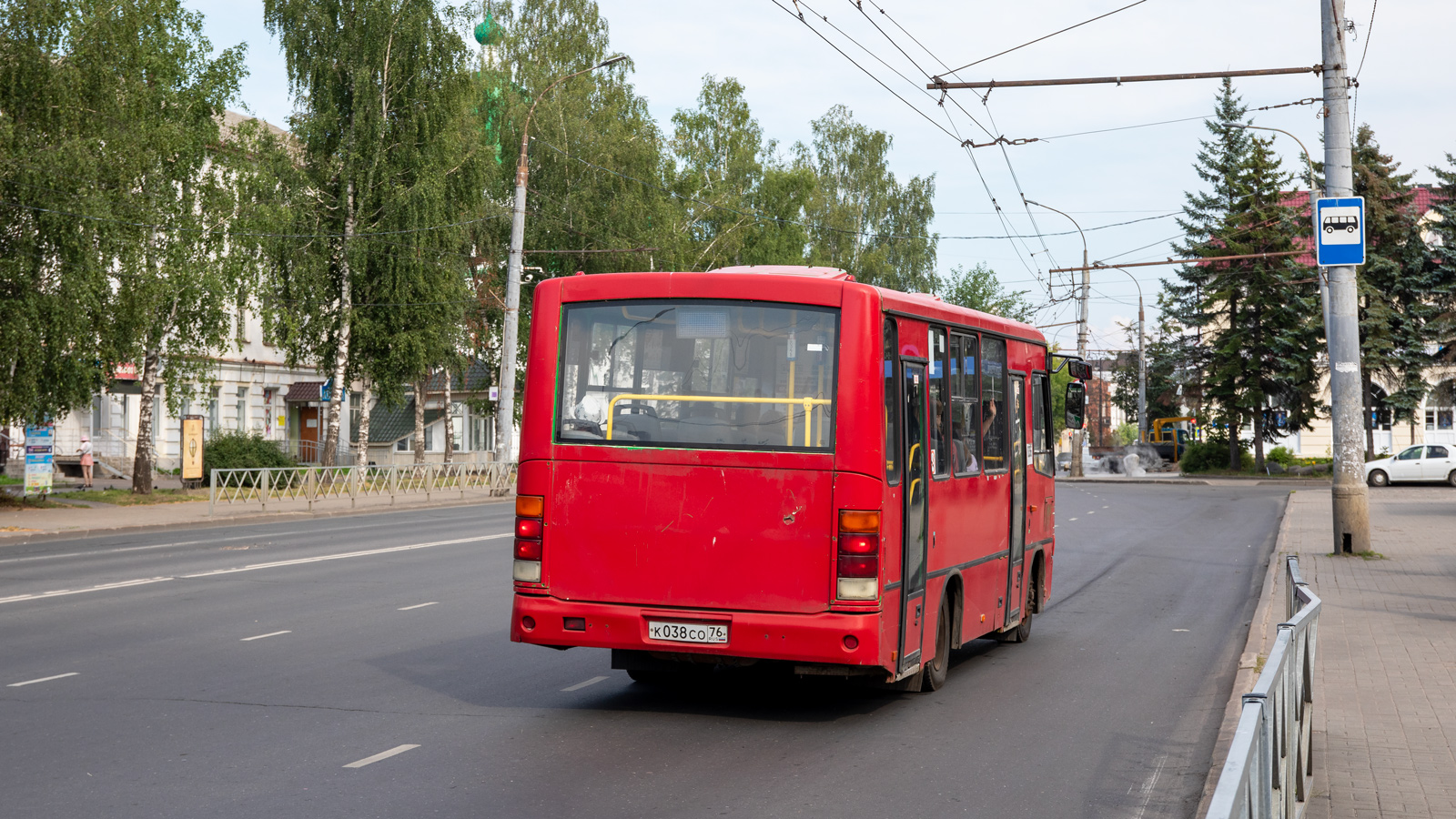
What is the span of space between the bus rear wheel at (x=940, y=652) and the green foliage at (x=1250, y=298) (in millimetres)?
47052

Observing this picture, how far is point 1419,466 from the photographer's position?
149 feet

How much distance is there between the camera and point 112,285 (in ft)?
103

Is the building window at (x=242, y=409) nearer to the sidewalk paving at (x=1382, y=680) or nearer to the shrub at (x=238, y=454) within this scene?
the shrub at (x=238, y=454)

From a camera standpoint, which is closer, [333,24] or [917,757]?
[917,757]

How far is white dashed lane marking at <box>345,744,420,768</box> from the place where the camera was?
6.59 m

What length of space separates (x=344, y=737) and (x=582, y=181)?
144 ft

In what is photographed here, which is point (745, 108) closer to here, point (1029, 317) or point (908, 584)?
point (1029, 317)

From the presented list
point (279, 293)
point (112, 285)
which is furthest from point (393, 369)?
point (112, 285)

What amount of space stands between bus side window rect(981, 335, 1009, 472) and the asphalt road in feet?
5.25

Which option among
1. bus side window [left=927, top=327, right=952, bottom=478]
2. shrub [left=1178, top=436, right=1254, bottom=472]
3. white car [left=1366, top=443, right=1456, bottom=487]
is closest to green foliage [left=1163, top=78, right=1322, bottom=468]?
shrub [left=1178, top=436, right=1254, bottom=472]

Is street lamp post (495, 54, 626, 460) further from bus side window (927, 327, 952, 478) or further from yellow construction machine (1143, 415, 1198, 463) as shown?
yellow construction machine (1143, 415, 1198, 463)

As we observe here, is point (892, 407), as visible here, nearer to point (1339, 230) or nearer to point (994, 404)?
point (994, 404)

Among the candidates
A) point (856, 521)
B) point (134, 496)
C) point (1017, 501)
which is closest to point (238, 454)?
point (134, 496)

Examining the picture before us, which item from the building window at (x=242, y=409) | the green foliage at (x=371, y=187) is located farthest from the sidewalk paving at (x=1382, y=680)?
the building window at (x=242, y=409)
